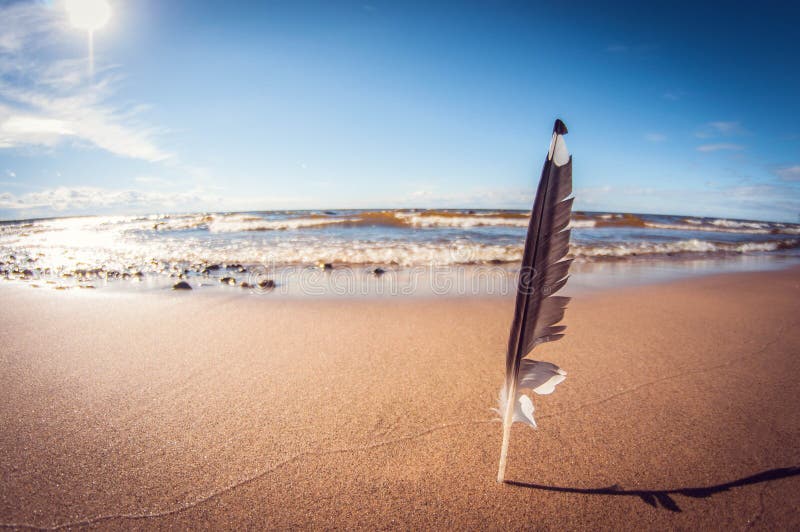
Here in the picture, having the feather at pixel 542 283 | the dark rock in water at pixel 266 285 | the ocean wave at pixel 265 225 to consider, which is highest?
the ocean wave at pixel 265 225

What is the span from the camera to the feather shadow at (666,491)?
1.52m

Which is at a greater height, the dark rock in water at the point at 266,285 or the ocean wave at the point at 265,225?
the ocean wave at the point at 265,225

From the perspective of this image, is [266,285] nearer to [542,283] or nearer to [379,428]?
[379,428]

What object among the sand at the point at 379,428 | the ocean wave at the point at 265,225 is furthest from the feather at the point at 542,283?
the ocean wave at the point at 265,225

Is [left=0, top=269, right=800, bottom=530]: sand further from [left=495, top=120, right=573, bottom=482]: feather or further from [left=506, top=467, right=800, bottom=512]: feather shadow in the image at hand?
[left=495, top=120, right=573, bottom=482]: feather

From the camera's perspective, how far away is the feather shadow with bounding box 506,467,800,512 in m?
1.52

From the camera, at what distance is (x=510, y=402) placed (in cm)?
155

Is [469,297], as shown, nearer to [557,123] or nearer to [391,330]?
[391,330]

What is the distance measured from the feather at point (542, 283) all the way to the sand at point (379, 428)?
44 centimetres

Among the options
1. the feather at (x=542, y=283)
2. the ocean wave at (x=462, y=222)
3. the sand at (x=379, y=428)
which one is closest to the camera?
the feather at (x=542, y=283)

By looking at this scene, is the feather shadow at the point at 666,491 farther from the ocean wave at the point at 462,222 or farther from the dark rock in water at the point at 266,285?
the ocean wave at the point at 462,222

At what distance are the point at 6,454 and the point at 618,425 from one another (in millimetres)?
3242

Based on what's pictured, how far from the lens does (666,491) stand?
158cm

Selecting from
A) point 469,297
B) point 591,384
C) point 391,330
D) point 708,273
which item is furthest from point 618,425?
point 708,273
